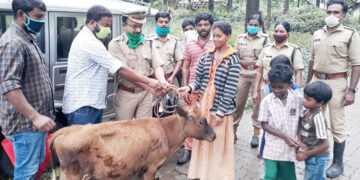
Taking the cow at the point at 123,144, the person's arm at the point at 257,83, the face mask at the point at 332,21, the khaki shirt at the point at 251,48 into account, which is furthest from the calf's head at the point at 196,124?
the face mask at the point at 332,21

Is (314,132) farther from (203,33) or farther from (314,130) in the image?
(203,33)

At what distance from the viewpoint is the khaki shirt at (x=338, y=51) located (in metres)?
4.16

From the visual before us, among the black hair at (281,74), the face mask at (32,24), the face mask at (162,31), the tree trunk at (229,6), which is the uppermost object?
the tree trunk at (229,6)

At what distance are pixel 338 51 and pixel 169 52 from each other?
269cm

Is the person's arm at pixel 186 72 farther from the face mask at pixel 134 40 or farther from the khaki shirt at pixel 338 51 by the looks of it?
the khaki shirt at pixel 338 51

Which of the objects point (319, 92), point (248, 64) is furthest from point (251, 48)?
point (319, 92)

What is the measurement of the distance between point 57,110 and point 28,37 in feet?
5.34

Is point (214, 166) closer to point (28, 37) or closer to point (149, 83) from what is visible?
point (149, 83)

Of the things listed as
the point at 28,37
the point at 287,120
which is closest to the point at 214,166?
the point at 287,120

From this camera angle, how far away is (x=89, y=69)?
11.0 ft

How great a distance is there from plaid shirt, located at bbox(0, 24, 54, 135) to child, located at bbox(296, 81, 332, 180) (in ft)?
8.32

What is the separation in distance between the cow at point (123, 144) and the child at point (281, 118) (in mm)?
637

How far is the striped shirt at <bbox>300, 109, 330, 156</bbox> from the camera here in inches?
116

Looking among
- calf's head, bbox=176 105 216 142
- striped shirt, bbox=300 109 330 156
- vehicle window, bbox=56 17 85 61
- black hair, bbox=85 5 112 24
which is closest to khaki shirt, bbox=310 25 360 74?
striped shirt, bbox=300 109 330 156
